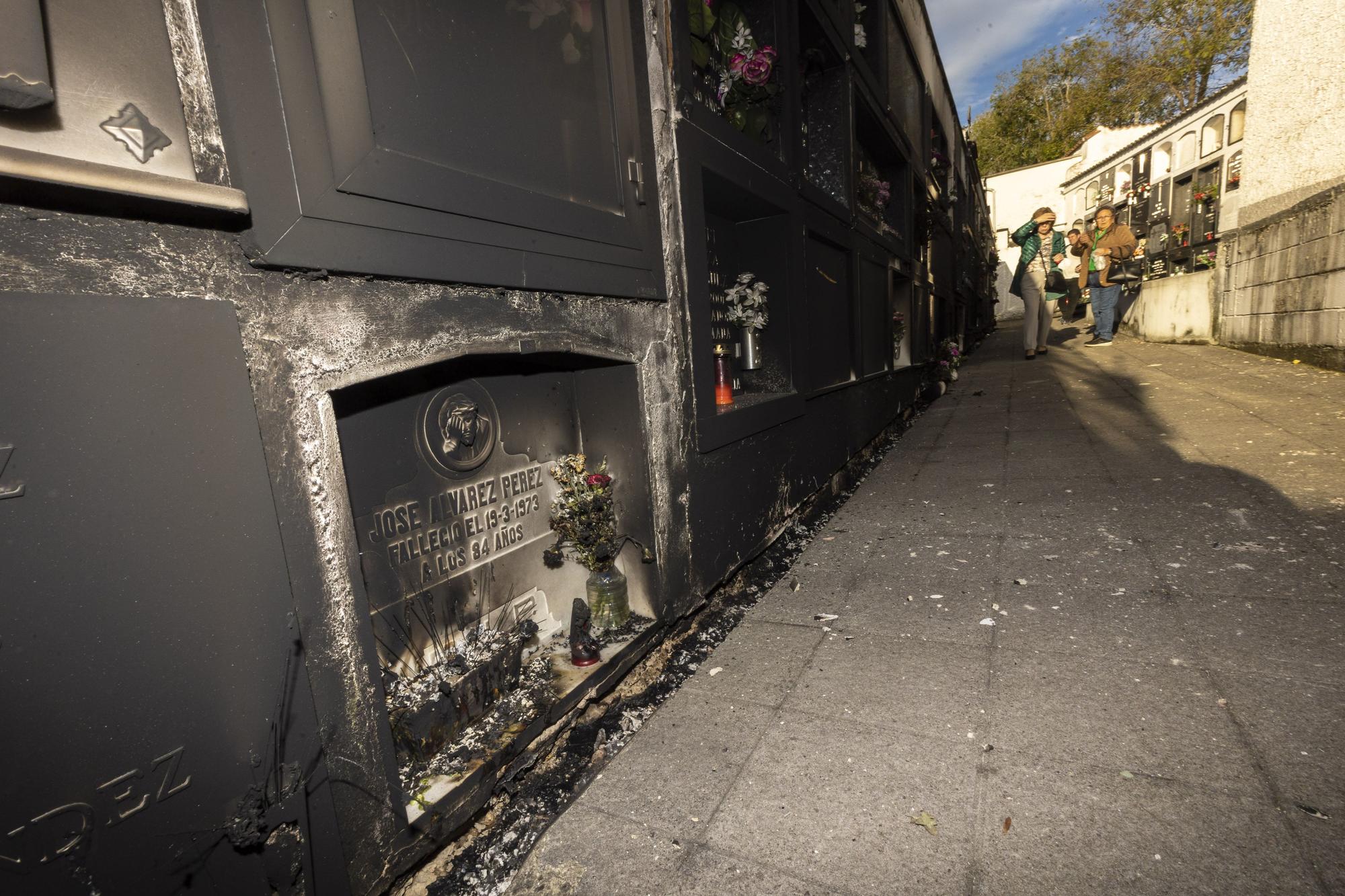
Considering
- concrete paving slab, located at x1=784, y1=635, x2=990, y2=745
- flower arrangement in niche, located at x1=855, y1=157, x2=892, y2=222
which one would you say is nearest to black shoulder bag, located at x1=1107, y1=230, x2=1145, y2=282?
flower arrangement in niche, located at x1=855, y1=157, x2=892, y2=222

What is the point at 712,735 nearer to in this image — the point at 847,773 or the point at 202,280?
the point at 847,773

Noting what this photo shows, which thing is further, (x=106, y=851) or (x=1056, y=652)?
(x=1056, y=652)

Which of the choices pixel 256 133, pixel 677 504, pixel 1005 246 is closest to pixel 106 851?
pixel 256 133

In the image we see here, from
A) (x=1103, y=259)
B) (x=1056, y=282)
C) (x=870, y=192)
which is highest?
(x=870, y=192)

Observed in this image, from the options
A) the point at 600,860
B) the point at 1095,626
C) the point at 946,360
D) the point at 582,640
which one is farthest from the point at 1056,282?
the point at 600,860

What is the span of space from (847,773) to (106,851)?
1.89m

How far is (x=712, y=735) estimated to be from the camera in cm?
217

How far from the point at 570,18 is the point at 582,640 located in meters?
2.74

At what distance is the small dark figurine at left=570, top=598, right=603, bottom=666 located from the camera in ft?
8.52

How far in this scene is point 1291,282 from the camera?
7738 mm

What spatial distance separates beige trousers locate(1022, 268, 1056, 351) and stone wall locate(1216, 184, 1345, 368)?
2.62 meters

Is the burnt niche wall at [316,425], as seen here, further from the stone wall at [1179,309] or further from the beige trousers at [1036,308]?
the stone wall at [1179,309]

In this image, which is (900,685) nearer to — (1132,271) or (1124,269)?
(1124,269)

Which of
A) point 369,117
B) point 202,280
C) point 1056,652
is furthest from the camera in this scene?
point 1056,652
